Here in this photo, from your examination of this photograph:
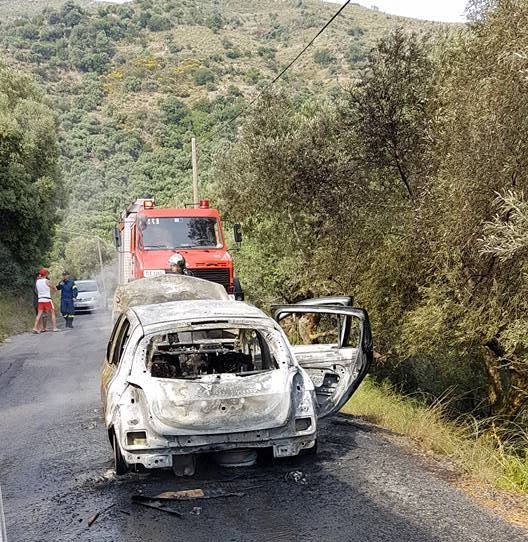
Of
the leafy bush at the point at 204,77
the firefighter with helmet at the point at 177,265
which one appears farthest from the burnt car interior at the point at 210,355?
the leafy bush at the point at 204,77

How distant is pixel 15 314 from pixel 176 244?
42.7ft

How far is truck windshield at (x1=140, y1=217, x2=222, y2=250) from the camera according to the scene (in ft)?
49.6

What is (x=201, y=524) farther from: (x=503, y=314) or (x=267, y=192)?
(x=267, y=192)

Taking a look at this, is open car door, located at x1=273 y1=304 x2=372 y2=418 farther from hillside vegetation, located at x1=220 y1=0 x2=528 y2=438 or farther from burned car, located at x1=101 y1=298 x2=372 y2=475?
hillside vegetation, located at x1=220 y1=0 x2=528 y2=438

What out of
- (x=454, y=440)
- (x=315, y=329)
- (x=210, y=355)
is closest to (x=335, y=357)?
(x=210, y=355)

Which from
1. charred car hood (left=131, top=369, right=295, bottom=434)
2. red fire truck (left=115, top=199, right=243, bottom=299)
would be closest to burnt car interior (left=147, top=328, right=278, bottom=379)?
charred car hood (left=131, top=369, right=295, bottom=434)

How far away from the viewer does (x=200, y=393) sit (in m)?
6.12

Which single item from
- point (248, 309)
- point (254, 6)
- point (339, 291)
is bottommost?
point (339, 291)

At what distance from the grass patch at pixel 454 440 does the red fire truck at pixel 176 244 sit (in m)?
4.42

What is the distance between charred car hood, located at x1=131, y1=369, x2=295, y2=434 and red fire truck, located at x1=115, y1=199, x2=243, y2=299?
8290mm

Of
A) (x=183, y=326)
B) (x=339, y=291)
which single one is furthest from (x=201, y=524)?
(x=339, y=291)

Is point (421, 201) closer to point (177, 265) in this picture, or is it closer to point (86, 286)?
point (177, 265)

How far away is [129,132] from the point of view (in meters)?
70.1

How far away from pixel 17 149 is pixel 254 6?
10555cm
